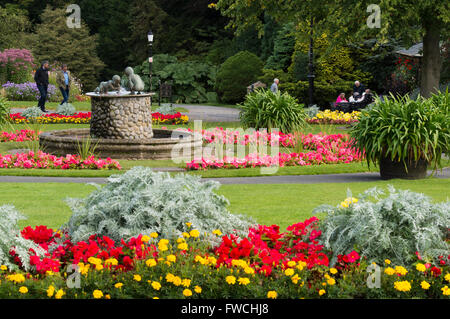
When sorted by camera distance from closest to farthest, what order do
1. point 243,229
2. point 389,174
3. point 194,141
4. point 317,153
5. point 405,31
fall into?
1. point 243,229
2. point 389,174
3. point 317,153
4. point 194,141
5. point 405,31

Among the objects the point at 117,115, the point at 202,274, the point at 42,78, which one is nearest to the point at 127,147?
the point at 117,115

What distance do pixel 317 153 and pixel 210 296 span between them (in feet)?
36.3

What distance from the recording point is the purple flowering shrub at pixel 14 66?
37.8 metres

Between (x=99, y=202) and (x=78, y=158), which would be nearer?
(x=99, y=202)

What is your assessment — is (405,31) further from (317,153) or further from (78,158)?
(78,158)

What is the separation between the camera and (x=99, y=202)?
609 centimetres

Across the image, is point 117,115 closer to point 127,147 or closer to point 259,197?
point 127,147

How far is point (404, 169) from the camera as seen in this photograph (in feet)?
40.0

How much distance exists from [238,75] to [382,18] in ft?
63.6

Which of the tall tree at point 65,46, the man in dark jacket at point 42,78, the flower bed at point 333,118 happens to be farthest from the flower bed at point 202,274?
the tall tree at point 65,46

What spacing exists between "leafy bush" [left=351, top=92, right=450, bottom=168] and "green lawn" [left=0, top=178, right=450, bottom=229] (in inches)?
20.2

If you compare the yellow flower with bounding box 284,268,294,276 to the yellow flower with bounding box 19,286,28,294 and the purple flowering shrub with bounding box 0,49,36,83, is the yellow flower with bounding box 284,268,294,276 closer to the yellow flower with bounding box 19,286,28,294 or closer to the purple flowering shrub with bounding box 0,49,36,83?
the yellow flower with bounding box 19,286,28,294
